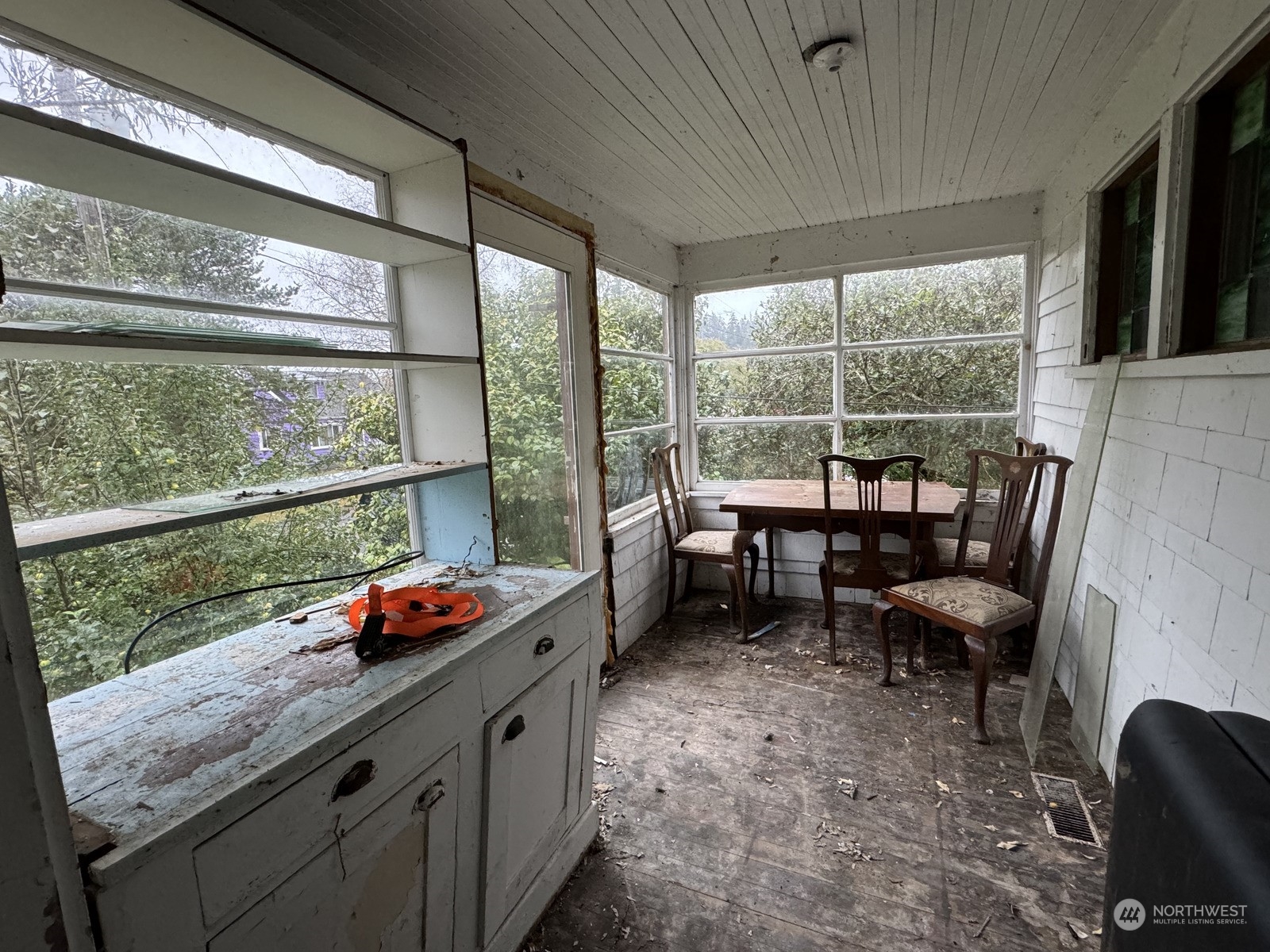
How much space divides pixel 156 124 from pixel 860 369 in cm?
352

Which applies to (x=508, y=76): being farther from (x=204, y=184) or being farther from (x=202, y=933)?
(x=202, y=933)

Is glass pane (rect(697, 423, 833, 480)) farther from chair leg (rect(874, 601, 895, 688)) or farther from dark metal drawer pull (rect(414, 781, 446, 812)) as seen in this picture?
dark metal drawer pull (rect(414, 781, 446, 812))

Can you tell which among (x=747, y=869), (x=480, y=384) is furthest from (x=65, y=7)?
(x=747, y=869)

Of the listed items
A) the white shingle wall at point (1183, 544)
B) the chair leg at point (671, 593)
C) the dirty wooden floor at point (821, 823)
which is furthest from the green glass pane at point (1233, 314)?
the chair leg at point (671, 593)

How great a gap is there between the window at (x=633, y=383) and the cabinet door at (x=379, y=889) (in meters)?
1.90

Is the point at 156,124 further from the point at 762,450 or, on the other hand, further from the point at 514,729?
the point at 762,450

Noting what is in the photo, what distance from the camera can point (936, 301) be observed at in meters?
3.44

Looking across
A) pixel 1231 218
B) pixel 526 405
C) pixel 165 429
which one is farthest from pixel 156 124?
pixel 1231 218

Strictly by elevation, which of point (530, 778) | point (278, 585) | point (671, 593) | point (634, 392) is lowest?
point (671, 593)

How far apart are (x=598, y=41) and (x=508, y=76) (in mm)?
341

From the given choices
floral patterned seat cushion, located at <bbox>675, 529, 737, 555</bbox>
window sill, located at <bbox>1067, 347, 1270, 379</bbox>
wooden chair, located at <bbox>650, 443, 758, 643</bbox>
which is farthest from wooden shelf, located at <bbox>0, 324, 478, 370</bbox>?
floral patterned seat cushion, located at <bbox>675, 529, 737, 555</bbox>

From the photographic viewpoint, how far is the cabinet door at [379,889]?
83 centimetres

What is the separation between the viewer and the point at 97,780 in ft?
2.60
